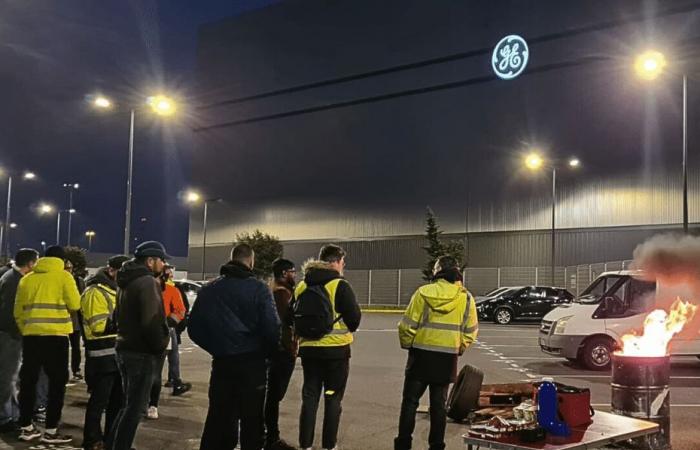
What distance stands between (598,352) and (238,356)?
33.1ft

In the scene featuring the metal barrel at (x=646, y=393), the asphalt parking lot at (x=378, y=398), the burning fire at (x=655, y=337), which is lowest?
the asphalt parking lot at (x=378, y=398)

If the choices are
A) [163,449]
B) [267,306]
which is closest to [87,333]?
[163,449]

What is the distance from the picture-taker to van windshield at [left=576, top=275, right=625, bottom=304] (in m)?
13.9

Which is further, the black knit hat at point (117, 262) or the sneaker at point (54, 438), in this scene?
the black knit hat at point (117, 262)

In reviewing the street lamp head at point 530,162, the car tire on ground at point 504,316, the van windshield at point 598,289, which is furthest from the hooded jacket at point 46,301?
the street lamp head at point 530,162

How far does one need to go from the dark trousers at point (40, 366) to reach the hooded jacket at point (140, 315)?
169 centimetres

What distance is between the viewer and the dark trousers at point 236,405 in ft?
17.2

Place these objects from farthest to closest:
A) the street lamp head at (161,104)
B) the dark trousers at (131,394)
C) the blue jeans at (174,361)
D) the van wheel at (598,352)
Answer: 1. the street lamp head at (161,104)
2. the van wheel at (598,352)
3. the blue jeans at (174,361)
4. the dark trousers at (131,394)

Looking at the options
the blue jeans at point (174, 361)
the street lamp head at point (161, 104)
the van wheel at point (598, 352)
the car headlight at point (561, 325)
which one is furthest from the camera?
the street lamp head at point (161, 104)

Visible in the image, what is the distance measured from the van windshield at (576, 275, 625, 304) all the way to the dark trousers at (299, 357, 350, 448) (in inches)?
356

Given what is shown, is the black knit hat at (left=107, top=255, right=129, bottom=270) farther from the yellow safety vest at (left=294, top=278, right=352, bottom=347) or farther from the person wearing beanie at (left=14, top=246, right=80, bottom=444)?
the yellow safety vest at (left=294, top=278, right=352, bottom=347)

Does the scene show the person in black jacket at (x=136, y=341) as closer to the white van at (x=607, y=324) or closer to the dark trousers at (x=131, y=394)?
the dark trousers at (x=131, y=394)

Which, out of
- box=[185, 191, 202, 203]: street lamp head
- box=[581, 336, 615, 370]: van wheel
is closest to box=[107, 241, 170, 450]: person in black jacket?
box=[581, 336, 615, 370]: van wheel

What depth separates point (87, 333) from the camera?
6.74m
